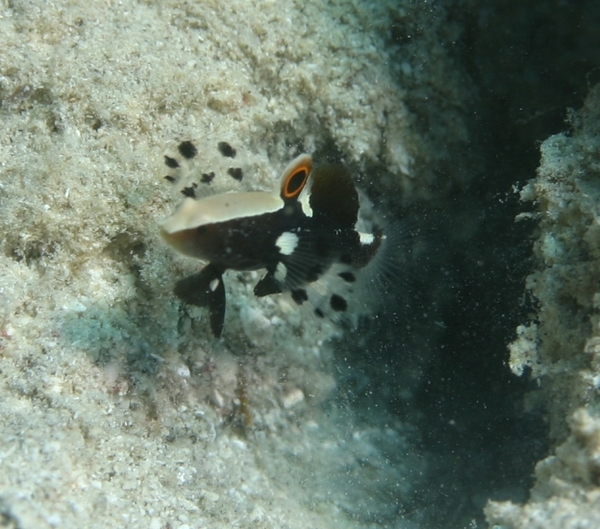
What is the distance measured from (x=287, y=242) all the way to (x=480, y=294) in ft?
7.41

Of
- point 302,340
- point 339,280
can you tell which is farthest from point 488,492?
point 339,280

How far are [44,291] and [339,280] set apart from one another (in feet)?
5.55

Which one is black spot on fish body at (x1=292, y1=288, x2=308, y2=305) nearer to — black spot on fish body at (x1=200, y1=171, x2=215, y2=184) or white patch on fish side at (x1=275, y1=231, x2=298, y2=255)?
white patch on fish side at (x1=275, y1=231, x2=298, y2=255)

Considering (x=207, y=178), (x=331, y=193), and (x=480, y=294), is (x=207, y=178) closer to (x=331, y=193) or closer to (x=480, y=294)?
(x=331, y=193)

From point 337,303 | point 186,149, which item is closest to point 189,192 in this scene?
→ point 186,149

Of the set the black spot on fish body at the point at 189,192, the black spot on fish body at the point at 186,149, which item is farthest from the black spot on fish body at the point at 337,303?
the black spot on fish body at the point at 186,149

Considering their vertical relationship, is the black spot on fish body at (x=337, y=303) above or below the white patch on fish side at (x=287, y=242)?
below

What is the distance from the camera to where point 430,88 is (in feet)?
12.4

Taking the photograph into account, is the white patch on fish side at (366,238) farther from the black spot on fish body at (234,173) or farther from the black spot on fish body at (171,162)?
the black spot on fish body at (171,162)

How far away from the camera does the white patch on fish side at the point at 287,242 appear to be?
96.5 inches

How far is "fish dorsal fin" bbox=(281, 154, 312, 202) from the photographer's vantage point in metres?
2.34

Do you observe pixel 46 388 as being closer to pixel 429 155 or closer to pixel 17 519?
pixel 17 519

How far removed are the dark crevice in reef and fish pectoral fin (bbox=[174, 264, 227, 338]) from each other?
62.8 inches

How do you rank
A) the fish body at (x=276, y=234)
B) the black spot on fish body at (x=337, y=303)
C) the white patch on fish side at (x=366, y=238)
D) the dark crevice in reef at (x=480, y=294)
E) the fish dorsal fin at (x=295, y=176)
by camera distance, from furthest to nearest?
the dark crevice in reef at (x=480, y=294), the white patch on fish side at (x=366, y=238), the black spot on fish body at (x=337, y=303), the fish dorsal fin at (x=295, y=176), the fish body at (x=276, y=234)
